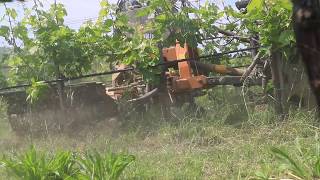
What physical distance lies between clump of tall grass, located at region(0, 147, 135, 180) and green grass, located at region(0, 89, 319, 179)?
37 cm

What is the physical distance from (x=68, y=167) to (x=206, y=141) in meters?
2.21

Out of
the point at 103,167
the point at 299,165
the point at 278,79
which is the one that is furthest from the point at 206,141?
the point at 103,167

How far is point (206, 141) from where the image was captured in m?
6.57

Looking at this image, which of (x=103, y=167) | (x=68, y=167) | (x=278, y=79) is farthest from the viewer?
(x=278, y=79)

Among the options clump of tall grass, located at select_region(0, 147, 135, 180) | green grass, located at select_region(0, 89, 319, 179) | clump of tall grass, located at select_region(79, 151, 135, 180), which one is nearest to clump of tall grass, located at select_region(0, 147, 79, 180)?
clump of tall grass, located at select_region(0, 147, 135, 180)

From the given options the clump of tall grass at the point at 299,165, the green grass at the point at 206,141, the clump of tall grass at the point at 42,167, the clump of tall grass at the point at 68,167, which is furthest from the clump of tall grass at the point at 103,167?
the clump of tall grass at the point at 299,165

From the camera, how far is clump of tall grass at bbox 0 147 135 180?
4.60 metres

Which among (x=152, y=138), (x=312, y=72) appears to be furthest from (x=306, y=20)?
(x=152, y=138)

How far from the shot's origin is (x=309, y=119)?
6562 millimetres

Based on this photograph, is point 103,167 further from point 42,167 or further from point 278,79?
point 278,79

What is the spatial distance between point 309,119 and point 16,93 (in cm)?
454

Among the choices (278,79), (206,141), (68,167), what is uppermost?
(278,79)

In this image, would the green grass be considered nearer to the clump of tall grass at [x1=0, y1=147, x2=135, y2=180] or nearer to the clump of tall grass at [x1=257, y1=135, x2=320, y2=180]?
the clump of tall grass at [x1=257, y1=135, x2=320, y2=180]

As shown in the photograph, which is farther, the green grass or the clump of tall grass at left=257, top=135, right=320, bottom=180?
the green grass
